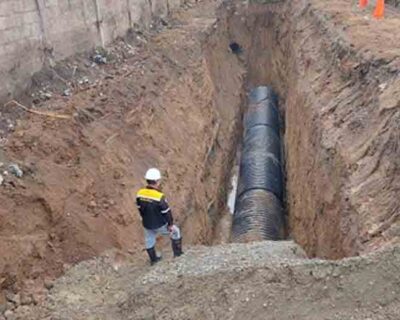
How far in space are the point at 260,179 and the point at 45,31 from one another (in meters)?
5.91

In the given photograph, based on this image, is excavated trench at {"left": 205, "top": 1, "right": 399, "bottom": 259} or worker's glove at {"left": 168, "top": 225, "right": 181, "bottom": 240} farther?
excavated trench at {"left": 205, "top": 1, "right": 399, "bottom": 259}

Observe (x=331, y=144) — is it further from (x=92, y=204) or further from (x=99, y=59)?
(x=99, y=59)

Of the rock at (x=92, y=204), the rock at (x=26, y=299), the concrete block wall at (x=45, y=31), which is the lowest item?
the rock at (x=92, y=204)

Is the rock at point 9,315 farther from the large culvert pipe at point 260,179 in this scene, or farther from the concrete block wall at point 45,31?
the large culvert pipe at point 260,179

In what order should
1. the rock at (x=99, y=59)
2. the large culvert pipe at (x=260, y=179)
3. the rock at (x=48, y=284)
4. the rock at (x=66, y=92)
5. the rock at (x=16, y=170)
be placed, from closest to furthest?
the rock at (x=48, y=284)
the rock at (x=16, y=170)
the rock at (x=66, y=92)
the large culvert pipe at (x=260, y=179)
the rock at (x=99, y=59)

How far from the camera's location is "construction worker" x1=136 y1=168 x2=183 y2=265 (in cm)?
690

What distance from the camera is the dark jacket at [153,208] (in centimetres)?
689

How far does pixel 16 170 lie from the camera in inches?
287

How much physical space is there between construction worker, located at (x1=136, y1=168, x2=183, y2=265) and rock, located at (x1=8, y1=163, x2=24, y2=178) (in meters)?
1.58

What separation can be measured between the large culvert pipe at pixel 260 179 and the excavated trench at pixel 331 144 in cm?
35

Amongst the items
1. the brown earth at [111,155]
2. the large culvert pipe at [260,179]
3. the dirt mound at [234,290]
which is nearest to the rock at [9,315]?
the dirt mound at [234,290]

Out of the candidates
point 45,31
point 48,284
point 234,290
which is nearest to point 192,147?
point 45,31

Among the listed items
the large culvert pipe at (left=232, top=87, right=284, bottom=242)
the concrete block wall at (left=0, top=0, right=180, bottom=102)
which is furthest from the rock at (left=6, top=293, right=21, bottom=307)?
the large culvert pipe at (left=232, top=87, right=284, bottom=242)

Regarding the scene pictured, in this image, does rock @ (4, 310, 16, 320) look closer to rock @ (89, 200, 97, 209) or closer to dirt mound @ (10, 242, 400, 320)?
dirt mound @ (10, 242, 400, 320)
